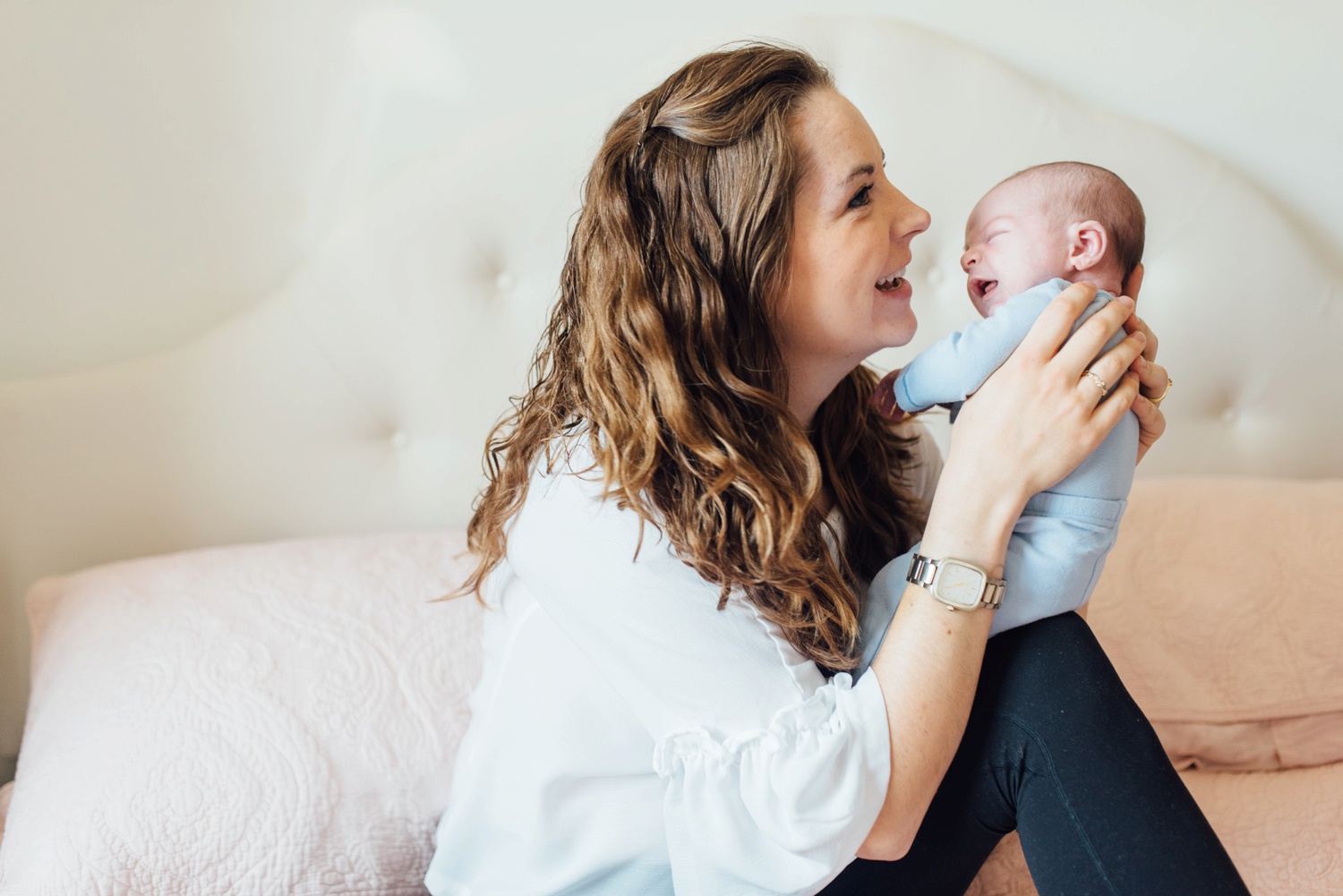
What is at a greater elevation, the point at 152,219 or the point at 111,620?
the point at 152,219

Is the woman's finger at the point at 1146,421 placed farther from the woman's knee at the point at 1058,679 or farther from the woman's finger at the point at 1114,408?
the woman's knee at the point at 1058,679

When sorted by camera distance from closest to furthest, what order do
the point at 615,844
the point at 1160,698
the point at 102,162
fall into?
the point at 615,844 → the point at 1160,698 → the point at 102,162

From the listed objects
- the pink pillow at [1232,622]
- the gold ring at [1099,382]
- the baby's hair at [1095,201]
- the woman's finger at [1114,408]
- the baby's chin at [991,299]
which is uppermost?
the baby's hair at [1095,201]

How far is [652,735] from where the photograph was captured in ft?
2.92

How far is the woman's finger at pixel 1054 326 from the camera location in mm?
918

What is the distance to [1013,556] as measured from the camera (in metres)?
→ 0.94

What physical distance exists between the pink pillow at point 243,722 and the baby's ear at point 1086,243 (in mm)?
811

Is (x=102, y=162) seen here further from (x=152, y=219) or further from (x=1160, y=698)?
(x=1160, y=698)

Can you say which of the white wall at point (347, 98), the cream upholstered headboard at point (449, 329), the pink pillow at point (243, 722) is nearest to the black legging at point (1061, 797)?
the pink pillow at point (243, 722)

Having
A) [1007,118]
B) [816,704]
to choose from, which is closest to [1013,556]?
[816,704]

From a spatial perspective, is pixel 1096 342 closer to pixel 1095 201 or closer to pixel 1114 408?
pixel 1114 408

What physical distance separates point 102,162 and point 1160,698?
62.2 inches

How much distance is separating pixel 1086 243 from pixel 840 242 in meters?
0.28

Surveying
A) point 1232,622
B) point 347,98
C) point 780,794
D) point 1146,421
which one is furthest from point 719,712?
point 347,98
